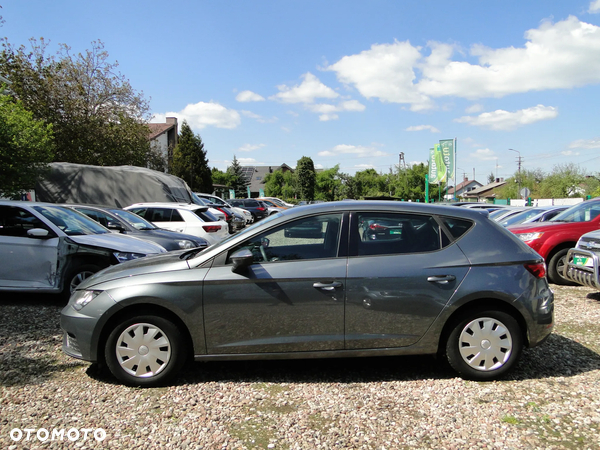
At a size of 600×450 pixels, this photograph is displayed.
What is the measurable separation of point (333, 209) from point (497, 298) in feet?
5.40

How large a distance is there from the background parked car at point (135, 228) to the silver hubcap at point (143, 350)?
14.3ft

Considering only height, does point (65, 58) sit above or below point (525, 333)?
above

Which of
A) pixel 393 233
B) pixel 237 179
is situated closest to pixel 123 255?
pixel 393 233

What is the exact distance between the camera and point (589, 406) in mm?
3490

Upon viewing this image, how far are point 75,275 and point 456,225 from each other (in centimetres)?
543

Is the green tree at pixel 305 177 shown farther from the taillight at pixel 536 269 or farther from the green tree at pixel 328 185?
the taillight at pixel 536 269

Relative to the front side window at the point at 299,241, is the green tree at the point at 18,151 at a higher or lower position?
higher

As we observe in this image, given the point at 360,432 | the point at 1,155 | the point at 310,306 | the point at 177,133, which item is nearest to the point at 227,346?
the point at 310,306

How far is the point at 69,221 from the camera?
23.5 feet

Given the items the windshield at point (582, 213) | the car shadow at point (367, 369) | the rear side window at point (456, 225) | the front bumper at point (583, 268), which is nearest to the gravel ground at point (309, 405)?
the car shadow at point (367, 369)

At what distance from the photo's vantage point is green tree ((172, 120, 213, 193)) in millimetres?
53844

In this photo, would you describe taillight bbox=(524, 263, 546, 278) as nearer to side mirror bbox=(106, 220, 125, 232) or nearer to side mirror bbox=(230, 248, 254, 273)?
A: side mirror bbox=(230, 248, 254, 273)

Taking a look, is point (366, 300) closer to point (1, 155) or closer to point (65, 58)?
point (1, 155)

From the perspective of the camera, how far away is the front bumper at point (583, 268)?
20.6 feet
